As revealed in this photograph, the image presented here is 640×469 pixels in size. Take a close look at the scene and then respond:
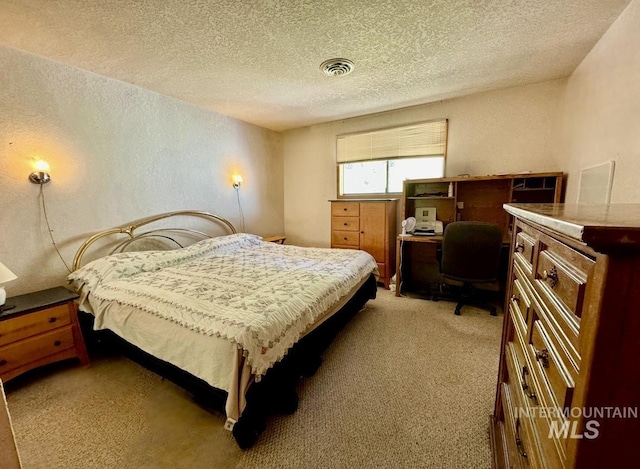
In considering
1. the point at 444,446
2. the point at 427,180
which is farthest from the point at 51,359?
the point at 427,180

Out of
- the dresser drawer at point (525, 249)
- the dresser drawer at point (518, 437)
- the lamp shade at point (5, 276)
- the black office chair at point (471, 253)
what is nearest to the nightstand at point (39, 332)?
the lamp shade at point (5, 276)

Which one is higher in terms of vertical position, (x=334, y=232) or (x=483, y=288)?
(x=334, y=232)

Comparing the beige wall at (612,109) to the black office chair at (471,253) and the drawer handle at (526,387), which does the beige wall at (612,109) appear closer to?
the black office chair at (471,253)

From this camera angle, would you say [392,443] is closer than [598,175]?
Yes

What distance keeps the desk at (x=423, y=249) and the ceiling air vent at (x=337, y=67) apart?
6.81 feet

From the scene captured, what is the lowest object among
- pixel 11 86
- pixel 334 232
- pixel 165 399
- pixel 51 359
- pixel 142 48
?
pixel 165 399

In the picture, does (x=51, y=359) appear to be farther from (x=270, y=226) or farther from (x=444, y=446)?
(x=270, y=226)

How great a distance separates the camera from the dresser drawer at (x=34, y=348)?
1.84 m

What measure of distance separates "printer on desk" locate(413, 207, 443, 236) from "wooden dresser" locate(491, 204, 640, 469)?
274 cm

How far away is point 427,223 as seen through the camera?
146 inches

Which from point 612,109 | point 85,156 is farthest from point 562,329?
point 85,156

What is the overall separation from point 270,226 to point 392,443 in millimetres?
3987

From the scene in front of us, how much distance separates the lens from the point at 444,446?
4.69ft

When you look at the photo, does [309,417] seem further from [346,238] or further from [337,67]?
[337,67]
